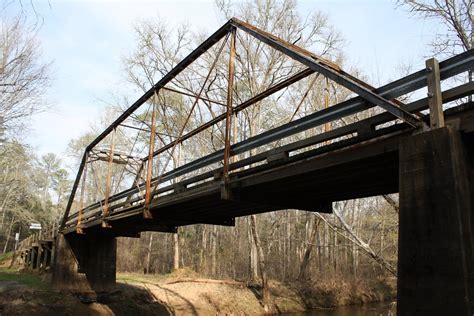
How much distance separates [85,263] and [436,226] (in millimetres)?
19380

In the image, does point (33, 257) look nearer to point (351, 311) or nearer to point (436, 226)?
point (351, 311)

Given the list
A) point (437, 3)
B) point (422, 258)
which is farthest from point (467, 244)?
point (437, 3)

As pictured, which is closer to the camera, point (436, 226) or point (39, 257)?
point (436, 226)

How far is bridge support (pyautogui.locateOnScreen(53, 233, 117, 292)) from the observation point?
65.9 feet

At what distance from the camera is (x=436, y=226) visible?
4859 mm

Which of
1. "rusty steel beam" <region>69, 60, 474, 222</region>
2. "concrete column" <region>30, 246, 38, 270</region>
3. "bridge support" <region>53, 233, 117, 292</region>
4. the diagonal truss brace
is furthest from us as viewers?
"concrete column" <region>30, 246, 38, 270</region>

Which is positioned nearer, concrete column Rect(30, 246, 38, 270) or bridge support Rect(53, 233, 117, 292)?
bridge support Rect(53, 233, 117, 292)

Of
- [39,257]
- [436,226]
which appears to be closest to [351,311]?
[39,257]

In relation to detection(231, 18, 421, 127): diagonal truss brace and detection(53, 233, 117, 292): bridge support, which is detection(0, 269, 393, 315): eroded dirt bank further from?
detection(231, 18, 421, 127): diagonal truss brace

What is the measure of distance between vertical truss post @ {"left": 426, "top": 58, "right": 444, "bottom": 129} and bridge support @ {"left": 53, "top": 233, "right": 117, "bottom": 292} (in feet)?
61.5

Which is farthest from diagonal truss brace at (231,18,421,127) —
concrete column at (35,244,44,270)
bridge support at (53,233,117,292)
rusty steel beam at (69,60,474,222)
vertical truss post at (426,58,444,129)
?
concrete column at (35,244,44,270)

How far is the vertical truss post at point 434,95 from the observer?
17.4 feet

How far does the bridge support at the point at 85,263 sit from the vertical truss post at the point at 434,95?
18.8 m

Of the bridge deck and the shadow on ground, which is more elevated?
the bridge deck
